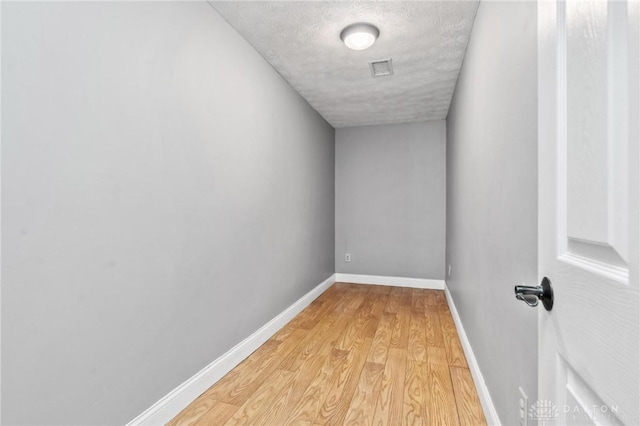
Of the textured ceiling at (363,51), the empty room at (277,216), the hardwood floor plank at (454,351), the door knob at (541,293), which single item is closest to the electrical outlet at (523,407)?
the empty room at (277,216)

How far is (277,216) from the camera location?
276 cm

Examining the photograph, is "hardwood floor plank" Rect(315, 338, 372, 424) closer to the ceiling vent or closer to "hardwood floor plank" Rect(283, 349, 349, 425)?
"hardwood floor plank" Rect(283, 349, 349, 425)

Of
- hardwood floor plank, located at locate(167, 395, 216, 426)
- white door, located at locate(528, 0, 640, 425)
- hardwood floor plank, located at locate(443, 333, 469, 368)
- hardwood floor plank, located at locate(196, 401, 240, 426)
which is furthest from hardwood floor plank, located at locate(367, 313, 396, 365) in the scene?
white door, located at locate(528, 0, 640, 425)

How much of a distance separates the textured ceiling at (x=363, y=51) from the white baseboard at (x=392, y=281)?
7.47 feet

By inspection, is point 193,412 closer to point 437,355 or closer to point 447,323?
point 437,355

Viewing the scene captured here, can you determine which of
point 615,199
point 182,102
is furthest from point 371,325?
point 615,199

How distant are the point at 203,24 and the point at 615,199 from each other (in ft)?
6.81

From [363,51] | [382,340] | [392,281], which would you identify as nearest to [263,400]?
[382,340]

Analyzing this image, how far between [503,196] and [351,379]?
141 centimetres

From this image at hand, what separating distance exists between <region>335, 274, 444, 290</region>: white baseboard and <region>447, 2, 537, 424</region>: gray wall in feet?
6.89

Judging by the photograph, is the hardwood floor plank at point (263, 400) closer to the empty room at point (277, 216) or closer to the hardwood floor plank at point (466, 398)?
the empty room at point (277, 216)

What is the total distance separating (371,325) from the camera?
2.84m

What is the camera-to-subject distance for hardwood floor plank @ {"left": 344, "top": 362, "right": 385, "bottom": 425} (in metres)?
1.58

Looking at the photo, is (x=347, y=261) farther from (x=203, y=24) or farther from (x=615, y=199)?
(x=615, y=199)
